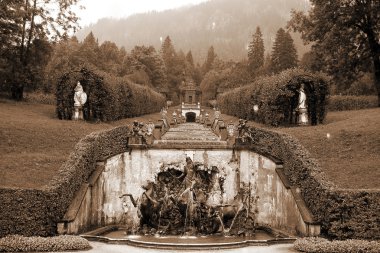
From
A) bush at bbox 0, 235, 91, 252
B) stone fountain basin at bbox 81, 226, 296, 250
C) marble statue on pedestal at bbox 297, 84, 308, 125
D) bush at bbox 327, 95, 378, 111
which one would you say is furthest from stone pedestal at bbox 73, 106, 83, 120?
bush at bbox 327, 95, 378, 111

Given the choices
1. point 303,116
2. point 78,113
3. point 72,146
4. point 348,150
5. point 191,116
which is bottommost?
point 348,150

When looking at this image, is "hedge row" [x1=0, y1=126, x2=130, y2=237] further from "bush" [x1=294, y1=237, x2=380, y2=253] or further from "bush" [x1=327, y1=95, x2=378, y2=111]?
"bush" [x1=327, y1=95, x2=378, y2=111]

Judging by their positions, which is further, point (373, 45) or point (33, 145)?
point (373, 45)

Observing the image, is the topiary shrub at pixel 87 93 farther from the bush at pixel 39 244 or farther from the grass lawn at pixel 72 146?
the bush at pixel 39 244

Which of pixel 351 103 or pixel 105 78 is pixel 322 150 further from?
pixel 351 103

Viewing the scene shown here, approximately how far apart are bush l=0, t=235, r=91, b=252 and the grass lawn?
390 cm

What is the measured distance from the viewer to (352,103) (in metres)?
46.5

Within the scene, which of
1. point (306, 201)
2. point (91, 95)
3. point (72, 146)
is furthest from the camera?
point (91, 95)

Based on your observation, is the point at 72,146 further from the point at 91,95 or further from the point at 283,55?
the point at 283,55

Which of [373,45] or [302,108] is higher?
[373,45]

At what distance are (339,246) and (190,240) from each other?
5917 millimetres

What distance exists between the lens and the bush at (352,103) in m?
45.4

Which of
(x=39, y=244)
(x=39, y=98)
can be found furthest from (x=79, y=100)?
(x=39, y=244)

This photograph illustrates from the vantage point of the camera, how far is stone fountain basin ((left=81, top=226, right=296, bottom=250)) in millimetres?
15961
